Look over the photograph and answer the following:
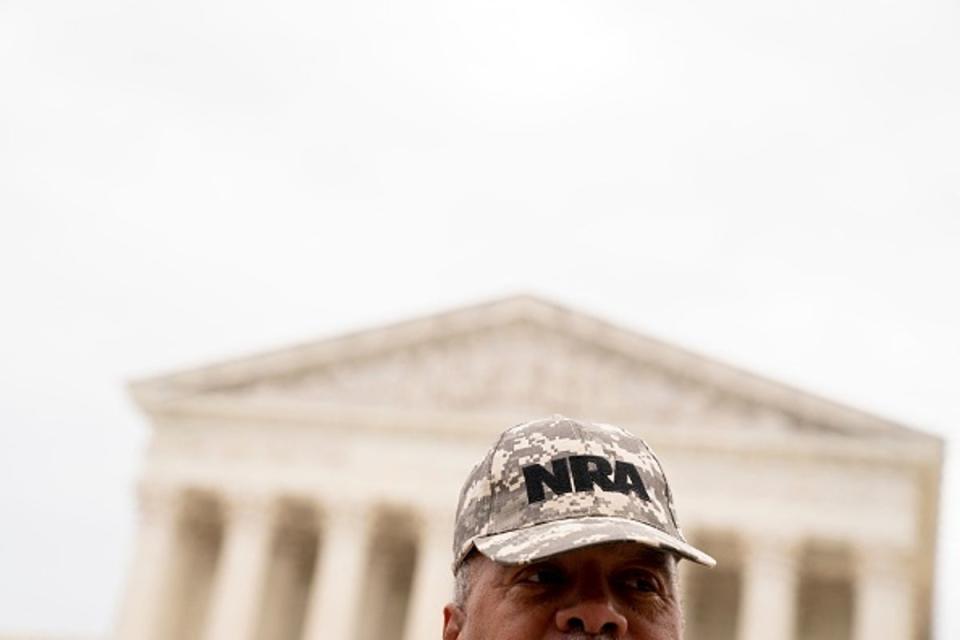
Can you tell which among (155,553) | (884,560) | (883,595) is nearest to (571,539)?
(883,595)

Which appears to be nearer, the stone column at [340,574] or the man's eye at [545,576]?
the man's eye at [545,576]

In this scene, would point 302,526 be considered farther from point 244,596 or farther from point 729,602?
point 729,602

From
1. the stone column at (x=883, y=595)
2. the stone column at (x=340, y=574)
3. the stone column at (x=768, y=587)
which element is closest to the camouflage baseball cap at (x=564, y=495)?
the stone column at (x=768, y=587)

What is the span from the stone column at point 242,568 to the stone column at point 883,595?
16.2m

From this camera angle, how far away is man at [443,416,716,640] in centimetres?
308

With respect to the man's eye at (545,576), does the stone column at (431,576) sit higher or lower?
higher

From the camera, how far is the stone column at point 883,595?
127 ft

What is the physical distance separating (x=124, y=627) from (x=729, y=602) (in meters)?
17.6

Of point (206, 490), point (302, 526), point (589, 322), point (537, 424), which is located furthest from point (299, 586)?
point (537, 424)

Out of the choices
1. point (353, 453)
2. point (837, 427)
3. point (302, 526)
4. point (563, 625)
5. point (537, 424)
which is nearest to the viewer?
point (563, 625)

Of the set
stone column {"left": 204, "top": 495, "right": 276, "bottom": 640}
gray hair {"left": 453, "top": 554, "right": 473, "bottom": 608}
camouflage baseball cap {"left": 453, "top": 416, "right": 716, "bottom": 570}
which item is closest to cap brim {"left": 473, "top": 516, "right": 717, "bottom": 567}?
camouflage baseball cap {"left": 453, "top": 416, "right": 716, "bottom": 570}

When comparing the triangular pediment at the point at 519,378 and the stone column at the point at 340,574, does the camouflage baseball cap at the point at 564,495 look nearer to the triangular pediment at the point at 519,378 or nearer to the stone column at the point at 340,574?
the triangular pediment at the point at 519,378

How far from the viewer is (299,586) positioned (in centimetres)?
4781

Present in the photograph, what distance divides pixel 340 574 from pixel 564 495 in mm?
39292
